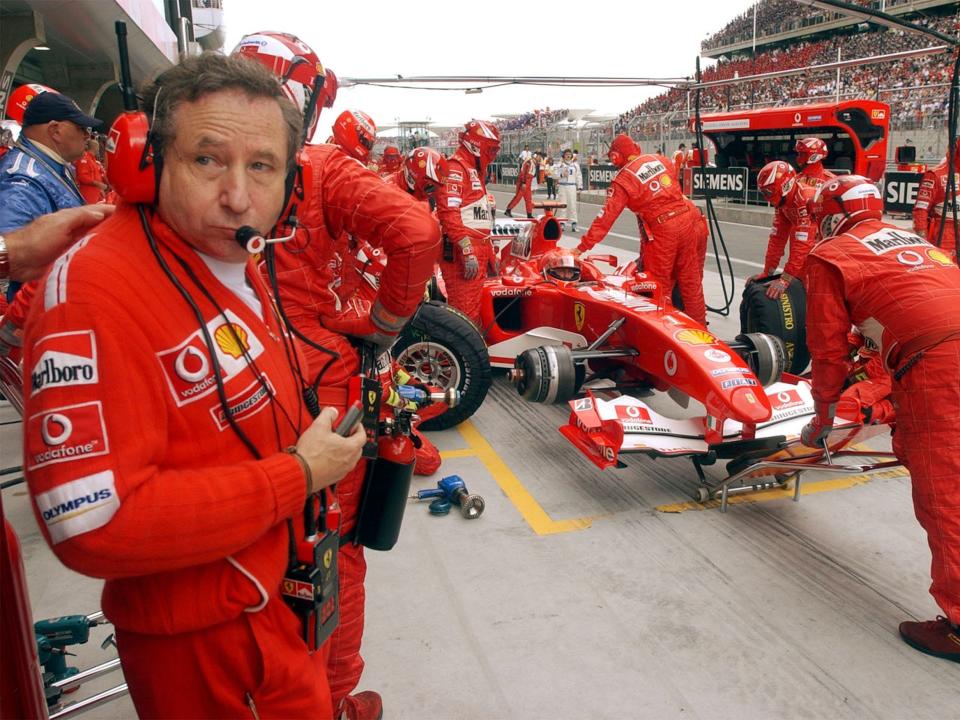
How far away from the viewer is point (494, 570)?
3361 mm

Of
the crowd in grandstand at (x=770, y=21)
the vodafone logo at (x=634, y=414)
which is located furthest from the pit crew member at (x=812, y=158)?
the crowd in grandstand at (x=770, y=21)

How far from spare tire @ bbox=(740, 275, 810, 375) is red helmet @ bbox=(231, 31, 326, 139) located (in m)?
3.86

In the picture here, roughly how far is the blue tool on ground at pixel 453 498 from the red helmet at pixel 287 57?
2032mm

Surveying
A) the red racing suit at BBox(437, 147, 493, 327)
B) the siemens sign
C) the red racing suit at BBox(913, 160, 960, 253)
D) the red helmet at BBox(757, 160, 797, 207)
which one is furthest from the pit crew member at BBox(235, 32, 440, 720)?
the siemens sign

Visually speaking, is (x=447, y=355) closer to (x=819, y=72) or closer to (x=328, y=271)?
(x=328, y=271)

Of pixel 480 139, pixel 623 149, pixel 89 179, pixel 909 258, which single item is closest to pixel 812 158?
pixel 623 149

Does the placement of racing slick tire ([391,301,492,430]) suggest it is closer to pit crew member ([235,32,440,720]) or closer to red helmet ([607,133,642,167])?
pit crew member ([235,32,440,720])

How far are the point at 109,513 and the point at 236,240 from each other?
509 mm

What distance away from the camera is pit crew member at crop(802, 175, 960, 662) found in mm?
2727

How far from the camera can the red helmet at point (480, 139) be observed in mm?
7070

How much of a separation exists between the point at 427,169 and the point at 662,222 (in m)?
2.16

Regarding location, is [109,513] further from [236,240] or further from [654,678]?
[654,678]

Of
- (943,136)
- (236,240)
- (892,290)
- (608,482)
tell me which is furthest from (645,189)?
(943,136)

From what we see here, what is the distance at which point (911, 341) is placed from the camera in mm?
2883
